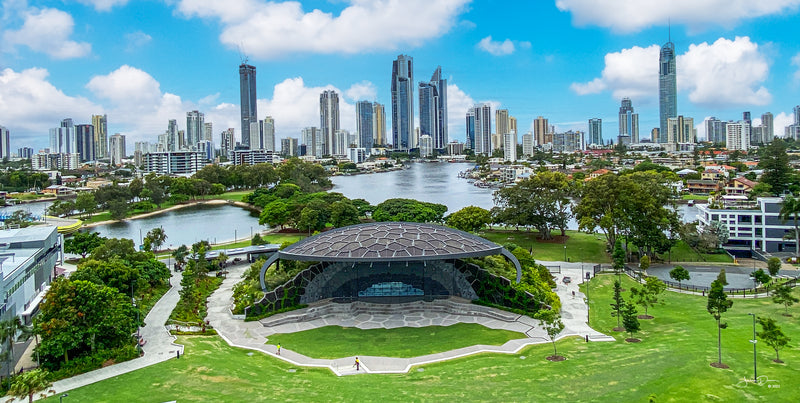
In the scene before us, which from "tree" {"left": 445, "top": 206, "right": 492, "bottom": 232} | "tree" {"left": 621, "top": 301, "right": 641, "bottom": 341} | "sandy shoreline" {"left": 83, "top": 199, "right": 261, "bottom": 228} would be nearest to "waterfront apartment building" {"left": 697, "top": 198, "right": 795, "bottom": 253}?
"tree" {"left": 445, "top": 206, "right": 492, "bottom": 232}

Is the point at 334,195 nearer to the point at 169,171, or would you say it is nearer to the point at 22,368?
the point at 22,368

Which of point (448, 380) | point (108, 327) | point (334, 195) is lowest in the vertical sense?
point (448, 380)

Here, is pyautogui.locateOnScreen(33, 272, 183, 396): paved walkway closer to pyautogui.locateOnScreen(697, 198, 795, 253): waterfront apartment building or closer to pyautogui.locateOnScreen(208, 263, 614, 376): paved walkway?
pyautogui.locateOnScreen(208, 263, 614, 376): paved walkway

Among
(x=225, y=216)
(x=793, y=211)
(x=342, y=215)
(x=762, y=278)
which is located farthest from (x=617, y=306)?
(x=225, y=216)

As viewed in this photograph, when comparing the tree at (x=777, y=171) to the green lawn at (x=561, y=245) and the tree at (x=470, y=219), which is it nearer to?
the green lawn at (x=561, y=245)

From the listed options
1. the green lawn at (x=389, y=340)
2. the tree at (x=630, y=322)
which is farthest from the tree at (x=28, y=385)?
the tree at (x=630, y=322)

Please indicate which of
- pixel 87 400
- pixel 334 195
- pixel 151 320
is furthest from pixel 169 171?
pixel 87 400
